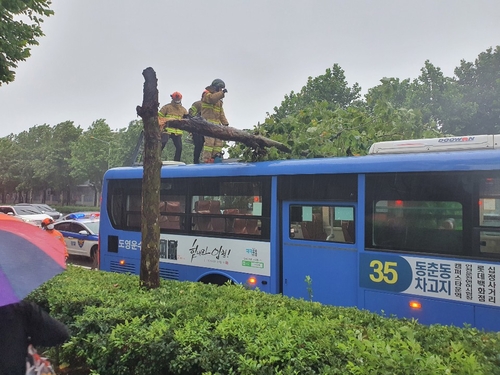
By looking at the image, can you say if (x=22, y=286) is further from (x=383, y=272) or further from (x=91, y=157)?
(x=91, y=157)

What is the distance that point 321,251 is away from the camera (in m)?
5.53

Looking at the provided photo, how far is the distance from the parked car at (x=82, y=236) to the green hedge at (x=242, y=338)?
8.62 meters

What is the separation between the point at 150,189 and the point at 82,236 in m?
9.48

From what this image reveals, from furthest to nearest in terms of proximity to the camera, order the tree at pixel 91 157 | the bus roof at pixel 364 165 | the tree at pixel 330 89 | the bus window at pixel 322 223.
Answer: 1. the tree at pixel 91 157
2. the tree at pixel 330 89
3. the bus window at pixel 322 223
4. the bus roof at pixel 364 165

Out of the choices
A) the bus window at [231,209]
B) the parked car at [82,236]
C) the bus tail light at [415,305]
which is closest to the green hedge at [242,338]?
the bus tail light at [415,305]

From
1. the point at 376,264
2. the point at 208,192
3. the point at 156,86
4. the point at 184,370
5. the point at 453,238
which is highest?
the point at 156,86

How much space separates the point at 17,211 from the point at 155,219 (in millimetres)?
A: 21796

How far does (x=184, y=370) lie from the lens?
2.85 meters

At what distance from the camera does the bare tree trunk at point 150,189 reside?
4.36m

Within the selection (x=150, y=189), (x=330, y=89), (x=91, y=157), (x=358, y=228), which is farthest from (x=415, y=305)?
(x=91, y=157)

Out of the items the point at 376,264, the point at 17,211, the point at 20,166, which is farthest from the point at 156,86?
the point at 20,166

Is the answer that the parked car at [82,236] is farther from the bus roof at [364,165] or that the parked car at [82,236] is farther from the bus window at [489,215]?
the bus window at [489,215]

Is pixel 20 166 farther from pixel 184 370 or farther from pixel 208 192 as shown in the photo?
pixel 184 370

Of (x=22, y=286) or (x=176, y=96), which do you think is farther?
(x=176, y=96)
